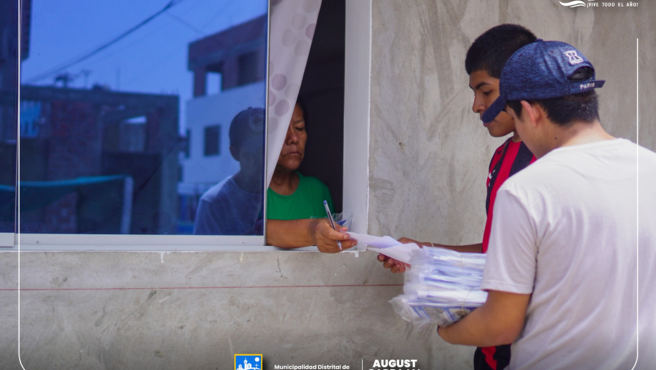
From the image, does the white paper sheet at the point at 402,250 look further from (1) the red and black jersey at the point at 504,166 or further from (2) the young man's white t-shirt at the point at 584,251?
(2) the young man's white t-shirt at the point at 584,251

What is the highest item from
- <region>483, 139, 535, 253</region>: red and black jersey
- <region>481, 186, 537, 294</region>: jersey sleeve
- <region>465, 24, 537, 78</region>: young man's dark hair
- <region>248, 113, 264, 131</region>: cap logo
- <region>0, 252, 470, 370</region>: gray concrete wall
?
<region>465, 24, 537, 78</region>: young man's dark hair

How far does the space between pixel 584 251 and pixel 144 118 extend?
1784 mm

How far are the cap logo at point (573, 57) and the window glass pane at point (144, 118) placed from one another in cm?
139

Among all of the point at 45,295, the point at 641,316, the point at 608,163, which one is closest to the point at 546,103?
the point at 608,163

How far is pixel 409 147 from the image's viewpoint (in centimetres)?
245

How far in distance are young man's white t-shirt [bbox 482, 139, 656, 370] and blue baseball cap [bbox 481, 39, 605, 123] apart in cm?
16

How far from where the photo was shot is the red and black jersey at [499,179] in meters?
1.78

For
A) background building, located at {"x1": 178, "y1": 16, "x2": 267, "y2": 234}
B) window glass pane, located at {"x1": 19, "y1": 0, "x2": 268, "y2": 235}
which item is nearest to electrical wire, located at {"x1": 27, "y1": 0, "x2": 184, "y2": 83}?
window glass pane, located at {"x1": 19, "y1": 0, "x2": 268, "y2": 235}

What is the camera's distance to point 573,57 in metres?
1.29

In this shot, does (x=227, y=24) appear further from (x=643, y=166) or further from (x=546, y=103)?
(x=643, y=166)

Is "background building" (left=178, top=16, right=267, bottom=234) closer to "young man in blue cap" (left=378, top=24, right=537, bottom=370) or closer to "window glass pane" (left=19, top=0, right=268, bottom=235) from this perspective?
"window glass pane" (left=19, top=0, right=268, bottom=235)

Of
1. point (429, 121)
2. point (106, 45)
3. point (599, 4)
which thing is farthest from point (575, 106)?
point (599, 4)

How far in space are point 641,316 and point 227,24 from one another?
1960mm

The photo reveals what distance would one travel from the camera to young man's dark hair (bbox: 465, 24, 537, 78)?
1.90 m
